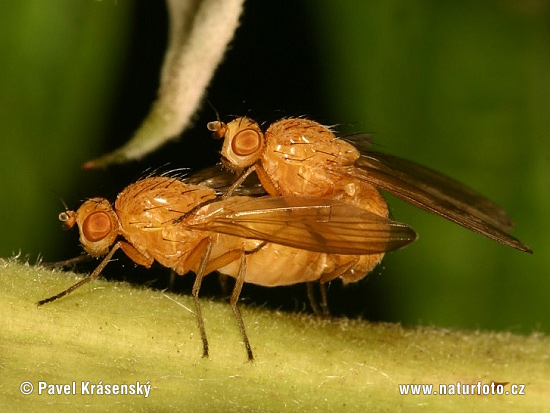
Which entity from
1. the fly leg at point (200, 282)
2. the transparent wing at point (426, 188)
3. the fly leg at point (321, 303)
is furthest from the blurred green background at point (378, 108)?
the fly leg at point (200, 282)

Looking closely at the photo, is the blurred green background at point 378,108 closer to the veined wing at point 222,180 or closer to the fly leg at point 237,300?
the veined wing at point 222,180

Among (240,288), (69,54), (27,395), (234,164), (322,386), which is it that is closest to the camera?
(27,395)

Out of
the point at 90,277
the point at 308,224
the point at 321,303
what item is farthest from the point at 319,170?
the point at 90,277

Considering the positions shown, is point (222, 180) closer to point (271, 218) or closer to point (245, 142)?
point (245, 142)

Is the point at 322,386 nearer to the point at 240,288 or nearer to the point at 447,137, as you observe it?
the point at 240,288

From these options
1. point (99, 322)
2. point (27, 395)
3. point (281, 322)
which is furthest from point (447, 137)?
point (27, 395)

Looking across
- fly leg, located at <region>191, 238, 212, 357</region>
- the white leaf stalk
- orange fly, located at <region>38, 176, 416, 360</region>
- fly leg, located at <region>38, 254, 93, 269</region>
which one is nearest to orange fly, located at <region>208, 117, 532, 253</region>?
orange fly, located at <region>38, 176, 416, 360</region>

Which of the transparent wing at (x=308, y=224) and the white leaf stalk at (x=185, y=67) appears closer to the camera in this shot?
the white leaf stalk at (x=185, y=67)
